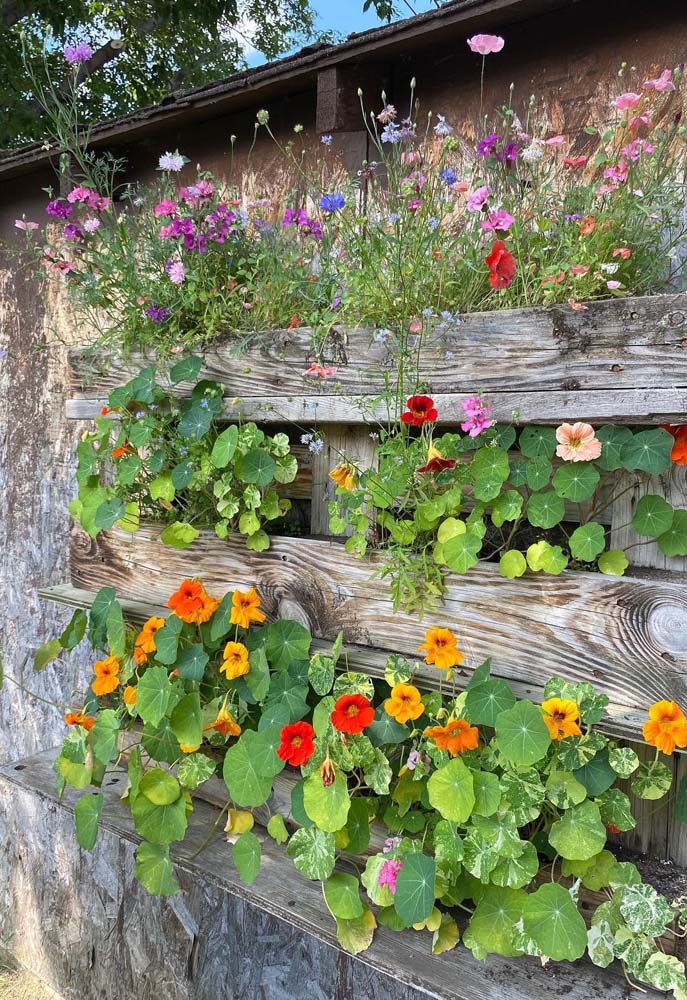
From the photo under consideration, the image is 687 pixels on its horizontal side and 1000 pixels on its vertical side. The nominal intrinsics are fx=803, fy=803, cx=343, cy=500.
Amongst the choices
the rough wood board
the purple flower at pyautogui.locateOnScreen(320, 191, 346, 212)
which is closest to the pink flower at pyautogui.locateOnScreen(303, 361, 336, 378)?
the purple flower at pyautogui.locateOnScreen(320, 191, 346, 212)

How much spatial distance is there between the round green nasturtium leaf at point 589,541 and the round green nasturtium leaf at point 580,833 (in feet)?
1.32

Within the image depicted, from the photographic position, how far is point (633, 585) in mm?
1265

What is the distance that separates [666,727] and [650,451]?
16.3 inches

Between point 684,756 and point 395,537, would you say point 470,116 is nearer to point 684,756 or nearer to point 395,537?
point 395,537

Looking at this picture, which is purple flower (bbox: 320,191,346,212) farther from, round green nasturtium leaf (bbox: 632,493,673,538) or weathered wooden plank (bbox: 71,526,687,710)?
round green nasturtium leaf (bbox: 632,493,673,538)

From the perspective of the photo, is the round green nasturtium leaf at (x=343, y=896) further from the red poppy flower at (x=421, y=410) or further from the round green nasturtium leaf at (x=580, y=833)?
the red poppy flower at (x=421, y=410)

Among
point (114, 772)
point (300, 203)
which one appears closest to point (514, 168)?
point (300, 203)

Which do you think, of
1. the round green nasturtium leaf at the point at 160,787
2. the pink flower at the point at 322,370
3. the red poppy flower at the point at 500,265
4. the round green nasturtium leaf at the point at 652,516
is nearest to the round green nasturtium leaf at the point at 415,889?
the round green nasturtium leaf at the point at 160,787

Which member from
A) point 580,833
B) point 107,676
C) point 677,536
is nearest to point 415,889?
point 580,833

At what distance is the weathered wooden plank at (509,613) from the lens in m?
1.24

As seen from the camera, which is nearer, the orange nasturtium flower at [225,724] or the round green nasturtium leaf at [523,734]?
the round green nasturtium leaf at [523,734]

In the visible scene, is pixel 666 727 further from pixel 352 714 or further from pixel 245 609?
pixel 245 609

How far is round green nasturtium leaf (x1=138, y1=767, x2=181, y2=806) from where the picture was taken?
1.71 m

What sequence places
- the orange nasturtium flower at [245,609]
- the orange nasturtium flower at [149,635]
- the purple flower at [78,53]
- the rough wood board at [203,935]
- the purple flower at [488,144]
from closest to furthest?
the rough wood board at [203,935] → the purple flower at [488,144] → the orange nasturtium flower at [245,609] → the orange nasturtium flower at [149,635] → the purple flower at [78,53]
